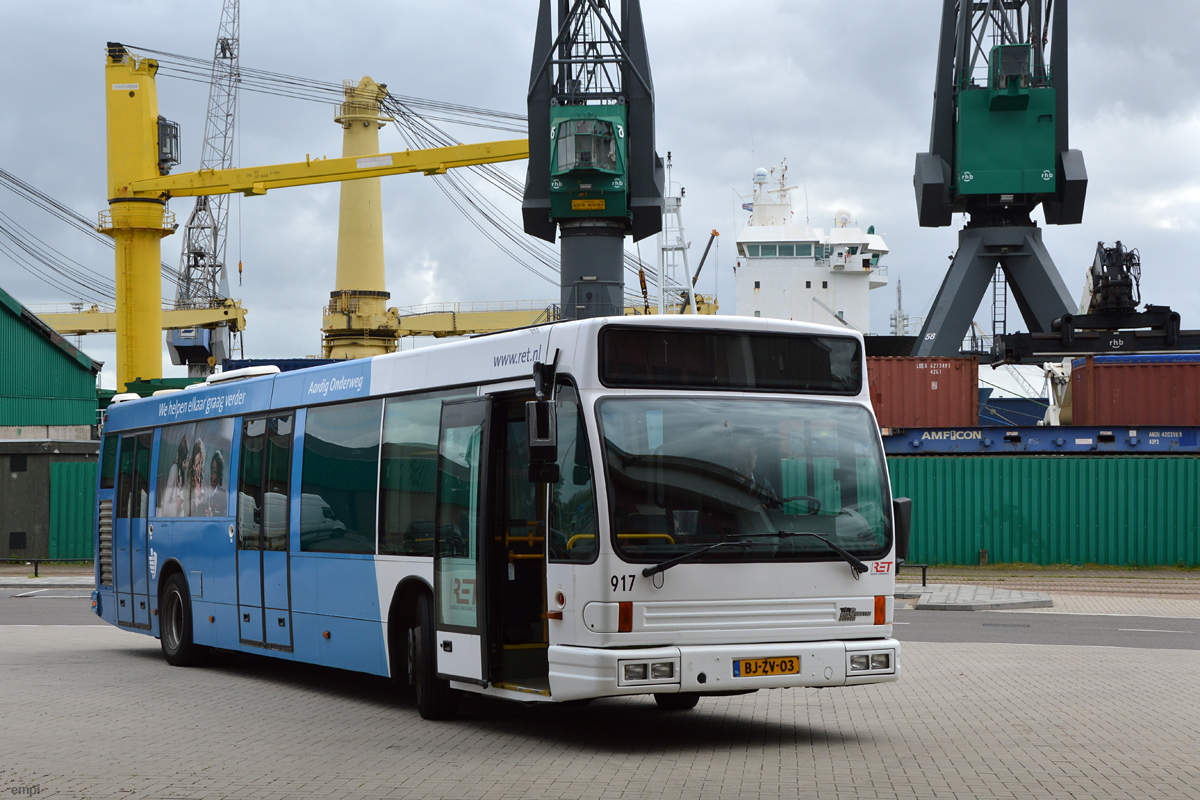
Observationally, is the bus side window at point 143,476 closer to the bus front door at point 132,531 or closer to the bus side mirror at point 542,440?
the bus front door at point 132,531

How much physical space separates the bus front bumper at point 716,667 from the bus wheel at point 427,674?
5.09 ft

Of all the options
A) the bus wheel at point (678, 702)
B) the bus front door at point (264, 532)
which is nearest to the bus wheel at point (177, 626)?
the bus front door at point (264, 532)

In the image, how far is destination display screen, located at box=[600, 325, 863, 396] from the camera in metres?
8.13

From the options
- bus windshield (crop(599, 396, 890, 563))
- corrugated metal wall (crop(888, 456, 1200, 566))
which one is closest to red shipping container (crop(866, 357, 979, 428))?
corrugated metal wall (crop(888, 456, 1200, 566))

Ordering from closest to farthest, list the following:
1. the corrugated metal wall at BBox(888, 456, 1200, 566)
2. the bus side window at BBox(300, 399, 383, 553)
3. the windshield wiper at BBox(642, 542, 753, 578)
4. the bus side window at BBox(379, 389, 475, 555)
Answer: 1. the windshield wiper at BBox(642, 542, 753, 578)
2. the bus side window at BBox(379, 389, 475, 555)
3. the bus side window at BBox(300, 399, 383, 553)
4. the corrugated metal wall at BBox(888, 456, 1200, 566)

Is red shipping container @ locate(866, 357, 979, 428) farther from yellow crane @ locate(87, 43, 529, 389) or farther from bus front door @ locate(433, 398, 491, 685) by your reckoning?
bus front door @ locate(433, 398, 491, 685)

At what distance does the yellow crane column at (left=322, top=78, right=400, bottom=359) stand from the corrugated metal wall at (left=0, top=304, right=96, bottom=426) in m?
21.3

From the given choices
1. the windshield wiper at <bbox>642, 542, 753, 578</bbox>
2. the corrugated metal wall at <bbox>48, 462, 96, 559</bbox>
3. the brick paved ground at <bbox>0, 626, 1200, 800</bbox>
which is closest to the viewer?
the brick paved ground at <bbox>0, 626, 1200, 800</bbox>

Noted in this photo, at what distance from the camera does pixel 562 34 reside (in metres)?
36.2

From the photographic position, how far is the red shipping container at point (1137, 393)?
95.5ft

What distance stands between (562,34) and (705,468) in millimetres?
30159

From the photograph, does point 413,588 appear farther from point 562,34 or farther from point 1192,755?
point 562,34

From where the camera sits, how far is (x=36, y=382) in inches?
1622

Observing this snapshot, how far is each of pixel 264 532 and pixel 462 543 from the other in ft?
11.6
